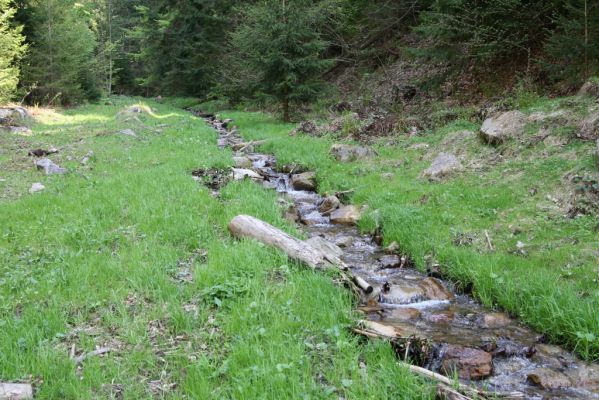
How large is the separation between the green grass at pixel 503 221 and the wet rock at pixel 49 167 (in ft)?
22.9

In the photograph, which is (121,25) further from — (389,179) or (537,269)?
(537,269)

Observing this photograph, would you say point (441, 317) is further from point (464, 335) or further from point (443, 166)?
point (443, 166)

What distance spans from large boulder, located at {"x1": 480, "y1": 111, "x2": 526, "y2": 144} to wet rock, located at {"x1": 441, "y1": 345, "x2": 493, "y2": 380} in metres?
7.12

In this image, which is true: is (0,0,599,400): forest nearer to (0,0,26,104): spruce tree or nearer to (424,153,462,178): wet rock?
(424,153,462,178): wet rock

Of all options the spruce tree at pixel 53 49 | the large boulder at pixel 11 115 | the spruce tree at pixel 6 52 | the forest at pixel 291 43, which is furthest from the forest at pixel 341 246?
Answer: the spruce tree at pixel 53 49

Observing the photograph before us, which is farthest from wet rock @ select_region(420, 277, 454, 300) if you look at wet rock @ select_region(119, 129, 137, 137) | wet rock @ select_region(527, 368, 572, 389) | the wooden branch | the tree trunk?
the tree trunk

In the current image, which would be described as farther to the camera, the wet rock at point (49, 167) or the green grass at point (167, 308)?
the wet rock at point (49, 167)

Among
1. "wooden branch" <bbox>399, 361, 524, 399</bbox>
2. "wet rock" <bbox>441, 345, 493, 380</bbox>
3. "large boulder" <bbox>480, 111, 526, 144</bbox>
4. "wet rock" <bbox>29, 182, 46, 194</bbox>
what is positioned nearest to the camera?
"wooden branch" <bbox>399, 361, 524, 399</bbox>

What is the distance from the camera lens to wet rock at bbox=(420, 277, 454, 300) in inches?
243

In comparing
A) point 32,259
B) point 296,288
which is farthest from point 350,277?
point 32,259

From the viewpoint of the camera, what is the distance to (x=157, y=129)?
2081 centimetres

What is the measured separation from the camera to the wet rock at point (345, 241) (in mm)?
8148

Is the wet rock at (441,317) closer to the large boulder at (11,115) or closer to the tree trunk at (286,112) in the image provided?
the tree trunk at (286,112)

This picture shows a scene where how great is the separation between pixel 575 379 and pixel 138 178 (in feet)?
31.7
